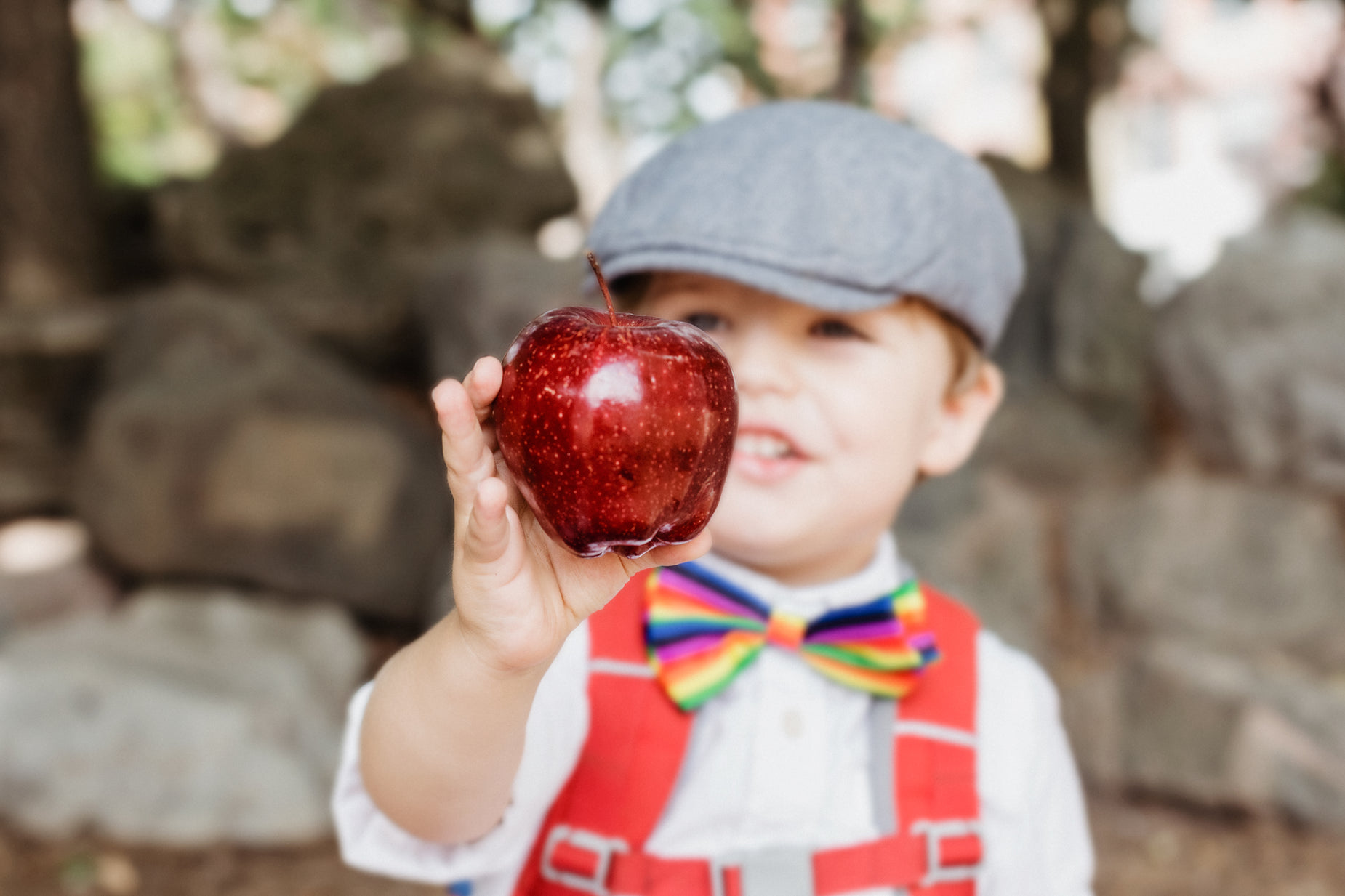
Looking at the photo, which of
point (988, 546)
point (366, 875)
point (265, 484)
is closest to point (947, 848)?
→ point (366, 875)

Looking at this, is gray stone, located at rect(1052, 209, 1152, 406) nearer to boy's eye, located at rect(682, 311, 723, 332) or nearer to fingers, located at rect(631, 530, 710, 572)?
boy's eye, located at rect(682, 311, 723, 332)

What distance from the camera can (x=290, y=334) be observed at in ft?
15.9

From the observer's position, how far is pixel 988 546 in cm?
407

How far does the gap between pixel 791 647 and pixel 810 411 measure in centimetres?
32

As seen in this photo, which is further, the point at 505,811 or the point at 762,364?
the point at 762,364

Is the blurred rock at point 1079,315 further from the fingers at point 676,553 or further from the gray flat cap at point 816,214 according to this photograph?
the fingers at point 676,553

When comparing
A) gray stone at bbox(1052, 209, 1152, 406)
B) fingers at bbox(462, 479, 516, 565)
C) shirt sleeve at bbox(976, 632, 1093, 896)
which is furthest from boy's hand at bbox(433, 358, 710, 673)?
gray stone at bbox(1052, 209, 1152, 406)

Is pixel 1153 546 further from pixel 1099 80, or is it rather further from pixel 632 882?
pixel 1099 80

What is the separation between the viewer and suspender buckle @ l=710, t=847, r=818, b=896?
1278 millimetres

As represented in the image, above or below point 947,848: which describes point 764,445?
above

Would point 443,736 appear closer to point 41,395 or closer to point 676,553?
point 676,553

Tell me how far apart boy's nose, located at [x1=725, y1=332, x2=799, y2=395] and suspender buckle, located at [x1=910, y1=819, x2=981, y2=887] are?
57 centimetres

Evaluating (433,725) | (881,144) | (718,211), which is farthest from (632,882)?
(881,144)

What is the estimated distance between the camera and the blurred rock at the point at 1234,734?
10.8 feet
